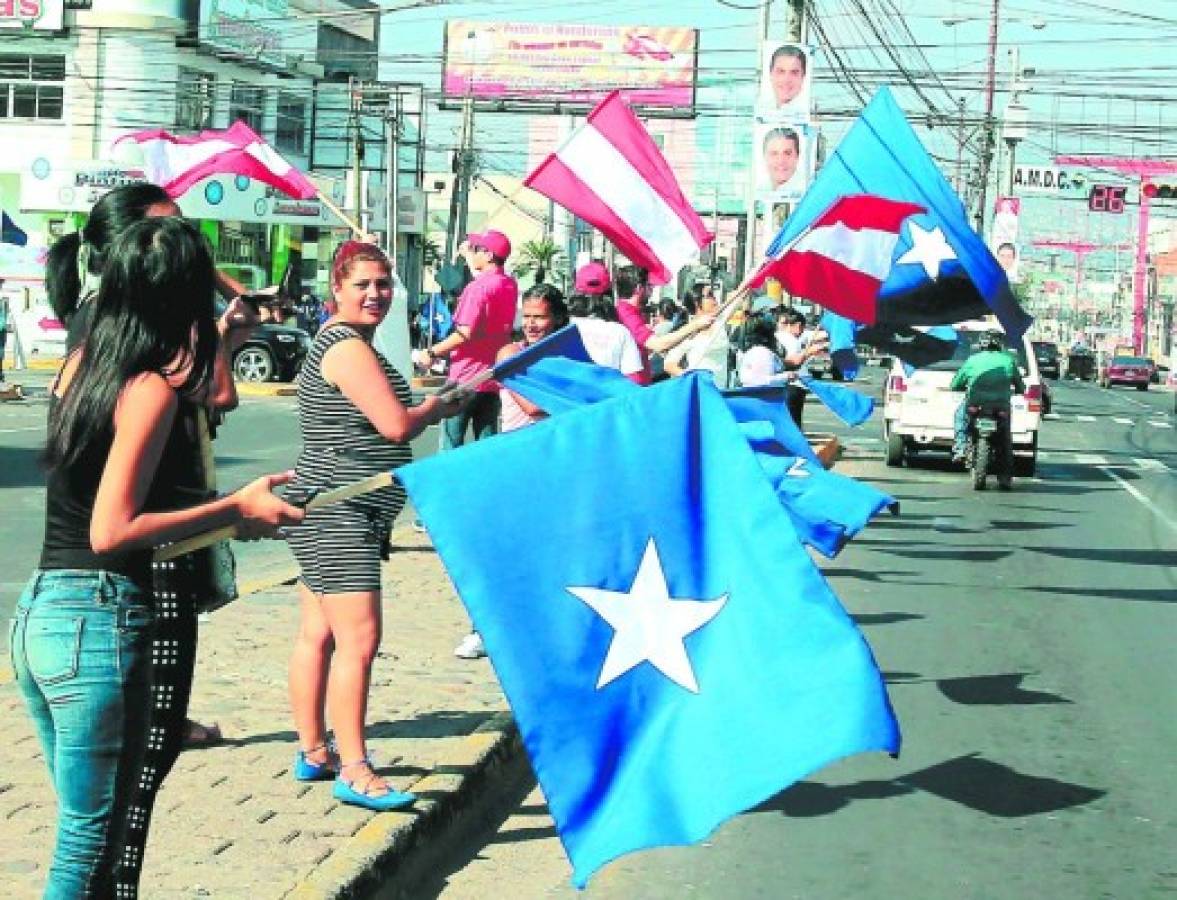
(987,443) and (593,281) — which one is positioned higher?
(593,281)

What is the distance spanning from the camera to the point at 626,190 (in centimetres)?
1282

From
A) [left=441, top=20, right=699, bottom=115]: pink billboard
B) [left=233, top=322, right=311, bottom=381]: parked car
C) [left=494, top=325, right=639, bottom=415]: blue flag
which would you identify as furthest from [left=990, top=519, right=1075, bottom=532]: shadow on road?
[left=441, top=20, right=699, bottom=115]: pink billboard

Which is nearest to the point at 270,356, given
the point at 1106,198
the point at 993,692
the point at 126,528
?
the point at 993,692

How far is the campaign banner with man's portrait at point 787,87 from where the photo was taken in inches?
1034

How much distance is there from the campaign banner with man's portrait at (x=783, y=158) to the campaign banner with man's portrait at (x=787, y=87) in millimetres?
160

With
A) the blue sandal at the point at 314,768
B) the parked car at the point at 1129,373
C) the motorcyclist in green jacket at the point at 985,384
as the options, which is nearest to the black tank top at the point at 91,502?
the blue sandal at the point at 314,768

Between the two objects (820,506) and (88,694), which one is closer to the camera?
(88,694)

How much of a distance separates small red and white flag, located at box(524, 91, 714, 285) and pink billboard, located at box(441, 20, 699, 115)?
6293 cm

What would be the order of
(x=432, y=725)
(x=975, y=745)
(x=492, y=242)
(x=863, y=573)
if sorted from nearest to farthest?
1. (x=432, y=725)
2. (x=975, y=745)
3. (x=492, y=242)
4. (x=863, y=573)

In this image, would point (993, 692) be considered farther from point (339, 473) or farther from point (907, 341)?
point (907, 341)

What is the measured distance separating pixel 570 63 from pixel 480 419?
70207 millimetres

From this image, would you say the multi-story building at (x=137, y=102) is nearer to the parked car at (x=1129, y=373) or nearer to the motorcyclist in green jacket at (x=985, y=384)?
the motorcyclist in green jacket at (x=985, y=384)

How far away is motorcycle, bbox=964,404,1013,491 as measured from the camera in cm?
2261

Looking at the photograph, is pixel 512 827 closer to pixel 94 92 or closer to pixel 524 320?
pixel 524 320
